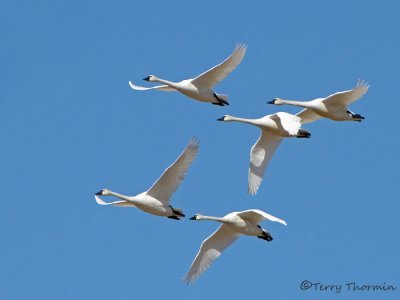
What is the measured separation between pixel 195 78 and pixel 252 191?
388cm

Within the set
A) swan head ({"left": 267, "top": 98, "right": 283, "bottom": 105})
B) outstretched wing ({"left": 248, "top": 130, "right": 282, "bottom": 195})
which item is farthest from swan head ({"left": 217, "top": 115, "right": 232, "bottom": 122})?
outstretched wing ({"left": 248, "top": 130, "right": 282, "bottom": 195})

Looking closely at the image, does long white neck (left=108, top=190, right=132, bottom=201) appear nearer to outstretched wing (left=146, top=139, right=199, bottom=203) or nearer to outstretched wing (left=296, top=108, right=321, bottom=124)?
outstretched wing (left=146, top=139, right=199, bottom=203)

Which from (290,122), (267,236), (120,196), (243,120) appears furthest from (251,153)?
(120,196)

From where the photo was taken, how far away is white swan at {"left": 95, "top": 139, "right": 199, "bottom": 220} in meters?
37.6

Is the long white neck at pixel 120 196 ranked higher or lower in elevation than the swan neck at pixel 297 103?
lower

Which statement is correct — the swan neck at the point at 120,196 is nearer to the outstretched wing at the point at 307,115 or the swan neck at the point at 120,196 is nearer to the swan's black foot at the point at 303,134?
the swan's black foot at the point at 303,134

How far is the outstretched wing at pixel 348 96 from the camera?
39250mm

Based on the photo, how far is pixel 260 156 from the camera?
4122 centimetres

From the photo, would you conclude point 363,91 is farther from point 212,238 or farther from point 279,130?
point 212,238

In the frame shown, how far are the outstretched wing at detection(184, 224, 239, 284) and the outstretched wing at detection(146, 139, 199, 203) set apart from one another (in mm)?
1999

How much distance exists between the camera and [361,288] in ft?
108

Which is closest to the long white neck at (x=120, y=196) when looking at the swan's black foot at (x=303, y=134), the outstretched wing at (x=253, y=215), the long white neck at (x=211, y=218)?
the long white neck at (x=211, y=218)

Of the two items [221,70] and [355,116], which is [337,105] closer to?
[355,116]

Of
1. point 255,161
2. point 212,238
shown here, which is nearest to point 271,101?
point 255,161
